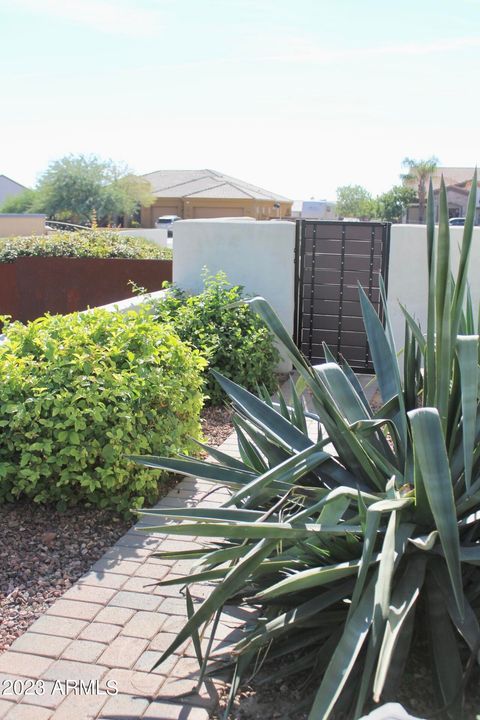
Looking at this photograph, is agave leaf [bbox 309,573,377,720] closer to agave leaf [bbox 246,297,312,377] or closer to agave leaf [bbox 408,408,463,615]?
agave leaf [bbox 408,408,463,615]

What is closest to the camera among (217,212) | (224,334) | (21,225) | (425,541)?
(425,541)

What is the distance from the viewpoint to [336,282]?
348 inches

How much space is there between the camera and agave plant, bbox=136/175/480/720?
2.40 metres

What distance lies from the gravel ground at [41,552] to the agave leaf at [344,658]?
1533mm

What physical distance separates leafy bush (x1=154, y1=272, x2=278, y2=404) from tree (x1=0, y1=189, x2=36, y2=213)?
4987cm

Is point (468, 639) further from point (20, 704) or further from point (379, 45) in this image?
point (379, 45)

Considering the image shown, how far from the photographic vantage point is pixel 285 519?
279cm

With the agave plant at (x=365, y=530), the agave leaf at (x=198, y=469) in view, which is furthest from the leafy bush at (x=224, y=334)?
the agave plant at (x=365, y=530)

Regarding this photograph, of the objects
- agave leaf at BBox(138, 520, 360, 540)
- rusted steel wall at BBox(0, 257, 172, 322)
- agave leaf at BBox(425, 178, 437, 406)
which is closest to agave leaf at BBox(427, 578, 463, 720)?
agave leaf at BBox(138, 520, 360, 540)

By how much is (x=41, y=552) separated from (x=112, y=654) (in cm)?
109

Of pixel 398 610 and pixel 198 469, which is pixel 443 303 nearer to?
pixel 398 610

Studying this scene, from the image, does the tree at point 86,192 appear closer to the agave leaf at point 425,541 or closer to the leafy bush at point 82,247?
the leafy bush at point 82,247

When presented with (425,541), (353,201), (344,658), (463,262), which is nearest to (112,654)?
(344,658)

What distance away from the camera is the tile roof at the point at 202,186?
5059 centimetres
